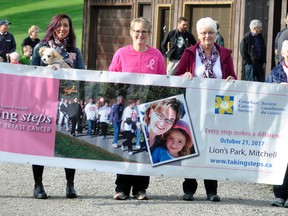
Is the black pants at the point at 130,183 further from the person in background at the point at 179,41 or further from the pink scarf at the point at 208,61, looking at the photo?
the person in background at the point at 179,41

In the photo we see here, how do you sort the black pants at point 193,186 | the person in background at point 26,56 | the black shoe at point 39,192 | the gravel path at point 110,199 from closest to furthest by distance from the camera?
the gravel path at point 110,199 → the black shoe at point 39,192 → the black pants at point 193,186 → the person in background at point 26,56

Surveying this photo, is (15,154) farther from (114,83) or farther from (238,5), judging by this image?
(238,5)

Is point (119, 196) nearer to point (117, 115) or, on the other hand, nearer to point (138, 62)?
point (117, 115)

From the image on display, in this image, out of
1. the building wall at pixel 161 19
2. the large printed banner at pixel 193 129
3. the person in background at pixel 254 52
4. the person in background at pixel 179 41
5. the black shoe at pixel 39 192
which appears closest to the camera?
the large printed banner at pixel 193 129

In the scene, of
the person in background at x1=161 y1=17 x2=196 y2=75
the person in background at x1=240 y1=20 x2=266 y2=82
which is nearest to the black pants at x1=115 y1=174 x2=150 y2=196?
the person in background at x1=161 y1=17 x2=196 y2=75

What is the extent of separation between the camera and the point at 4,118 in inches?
452

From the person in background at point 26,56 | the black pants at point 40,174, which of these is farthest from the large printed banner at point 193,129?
the person in background at point 26,56

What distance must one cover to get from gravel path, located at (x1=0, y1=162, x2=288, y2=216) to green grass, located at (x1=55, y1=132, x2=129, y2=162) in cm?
46

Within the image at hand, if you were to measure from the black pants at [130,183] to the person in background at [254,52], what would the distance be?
1208 centimetres

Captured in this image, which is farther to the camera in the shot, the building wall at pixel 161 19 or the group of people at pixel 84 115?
the building wall at pixel 161 19

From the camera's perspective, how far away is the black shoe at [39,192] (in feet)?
37.2

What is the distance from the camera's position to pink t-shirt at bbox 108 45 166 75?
37.4 ft

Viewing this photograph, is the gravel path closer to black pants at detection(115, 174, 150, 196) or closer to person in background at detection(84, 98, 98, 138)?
black pants at detection(115, 174, 150, 196)

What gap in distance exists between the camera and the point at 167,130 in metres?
11.3
